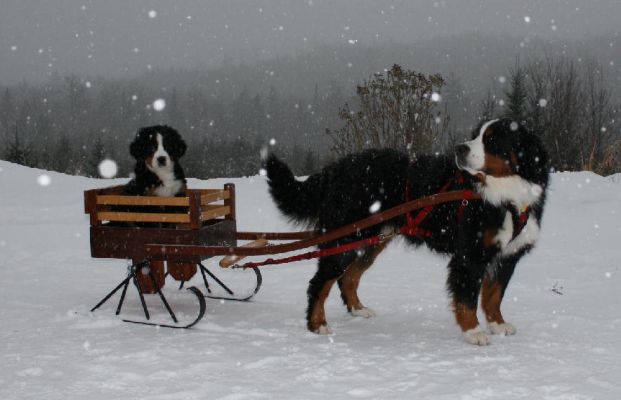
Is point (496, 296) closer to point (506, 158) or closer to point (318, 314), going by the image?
point (506, 158)

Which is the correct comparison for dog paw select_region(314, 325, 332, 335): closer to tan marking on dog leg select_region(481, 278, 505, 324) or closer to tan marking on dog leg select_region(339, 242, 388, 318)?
tan marking on dog leg select_region(339, 242, 388, 318)

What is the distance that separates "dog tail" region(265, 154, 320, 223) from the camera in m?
4.92

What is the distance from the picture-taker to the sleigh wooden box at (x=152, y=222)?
16.1 feet

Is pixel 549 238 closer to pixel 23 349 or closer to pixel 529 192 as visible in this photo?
pixel 529 192

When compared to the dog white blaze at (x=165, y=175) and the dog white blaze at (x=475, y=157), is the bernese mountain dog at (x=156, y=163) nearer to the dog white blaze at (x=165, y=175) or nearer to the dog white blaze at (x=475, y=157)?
the dog white blaze at (x=165, y=175)

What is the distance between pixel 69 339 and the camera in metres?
4.47

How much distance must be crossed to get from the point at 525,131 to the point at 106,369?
2.94 m

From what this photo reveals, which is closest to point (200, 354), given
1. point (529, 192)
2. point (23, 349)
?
point (23, 349)

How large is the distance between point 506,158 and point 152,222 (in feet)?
9.33

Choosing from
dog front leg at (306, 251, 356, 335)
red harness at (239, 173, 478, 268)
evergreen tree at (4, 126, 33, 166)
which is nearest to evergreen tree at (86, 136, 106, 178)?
evergreen tree at (4, 126, 33, 166)

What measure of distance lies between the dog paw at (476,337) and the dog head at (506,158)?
907mm

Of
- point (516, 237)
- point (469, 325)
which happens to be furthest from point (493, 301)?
point (516, 237)

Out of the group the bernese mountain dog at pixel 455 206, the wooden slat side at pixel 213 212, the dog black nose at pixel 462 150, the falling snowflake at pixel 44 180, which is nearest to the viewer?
the dog black nose at pixel 462 150

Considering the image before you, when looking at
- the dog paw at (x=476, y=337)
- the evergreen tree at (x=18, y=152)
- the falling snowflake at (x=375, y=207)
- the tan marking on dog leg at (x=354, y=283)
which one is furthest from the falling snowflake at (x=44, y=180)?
the evergreen tree at (x=18, y=152)
